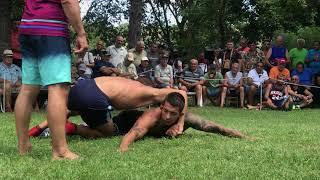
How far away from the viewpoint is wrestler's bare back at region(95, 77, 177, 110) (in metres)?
6.06

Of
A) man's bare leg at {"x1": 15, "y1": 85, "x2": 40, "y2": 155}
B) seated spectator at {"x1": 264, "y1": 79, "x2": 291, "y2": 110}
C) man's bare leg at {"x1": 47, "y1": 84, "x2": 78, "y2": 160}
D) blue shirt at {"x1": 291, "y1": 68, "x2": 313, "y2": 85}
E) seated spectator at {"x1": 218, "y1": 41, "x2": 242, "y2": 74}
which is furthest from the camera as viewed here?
seated spectator at {"x1": 218, "y1": 41, "x2": 242, "y2": 74}

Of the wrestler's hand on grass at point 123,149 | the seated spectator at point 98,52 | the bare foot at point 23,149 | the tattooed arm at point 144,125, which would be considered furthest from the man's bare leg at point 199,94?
the bare foot at point 23,149

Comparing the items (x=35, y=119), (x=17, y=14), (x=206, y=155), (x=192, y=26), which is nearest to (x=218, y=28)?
(x=192, y=26)

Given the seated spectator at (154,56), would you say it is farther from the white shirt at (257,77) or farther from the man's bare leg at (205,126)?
the man's bare leg at (205,126)

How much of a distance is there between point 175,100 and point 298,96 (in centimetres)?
912

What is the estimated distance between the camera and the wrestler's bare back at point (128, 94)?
19.9 feet

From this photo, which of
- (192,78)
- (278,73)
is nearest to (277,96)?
(278,73)

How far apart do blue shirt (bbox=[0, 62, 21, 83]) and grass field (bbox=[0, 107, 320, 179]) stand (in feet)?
21.1

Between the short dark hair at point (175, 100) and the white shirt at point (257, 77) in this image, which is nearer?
the short dark hair at point (175, 100)

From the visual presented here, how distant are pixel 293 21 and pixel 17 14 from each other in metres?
12.4

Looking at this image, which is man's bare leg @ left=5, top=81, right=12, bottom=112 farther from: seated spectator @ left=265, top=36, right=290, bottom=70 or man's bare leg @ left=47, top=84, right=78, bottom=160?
man's bare leg @ left=47, top=84, right=78, bottom=160

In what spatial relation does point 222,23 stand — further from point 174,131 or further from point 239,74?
point 174,131

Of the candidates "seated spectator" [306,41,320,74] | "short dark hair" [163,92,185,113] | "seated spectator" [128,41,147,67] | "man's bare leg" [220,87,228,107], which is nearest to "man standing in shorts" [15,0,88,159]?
"short dark hair" [163,92,185,113]

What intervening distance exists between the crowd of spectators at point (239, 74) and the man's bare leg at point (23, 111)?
27.0ft
